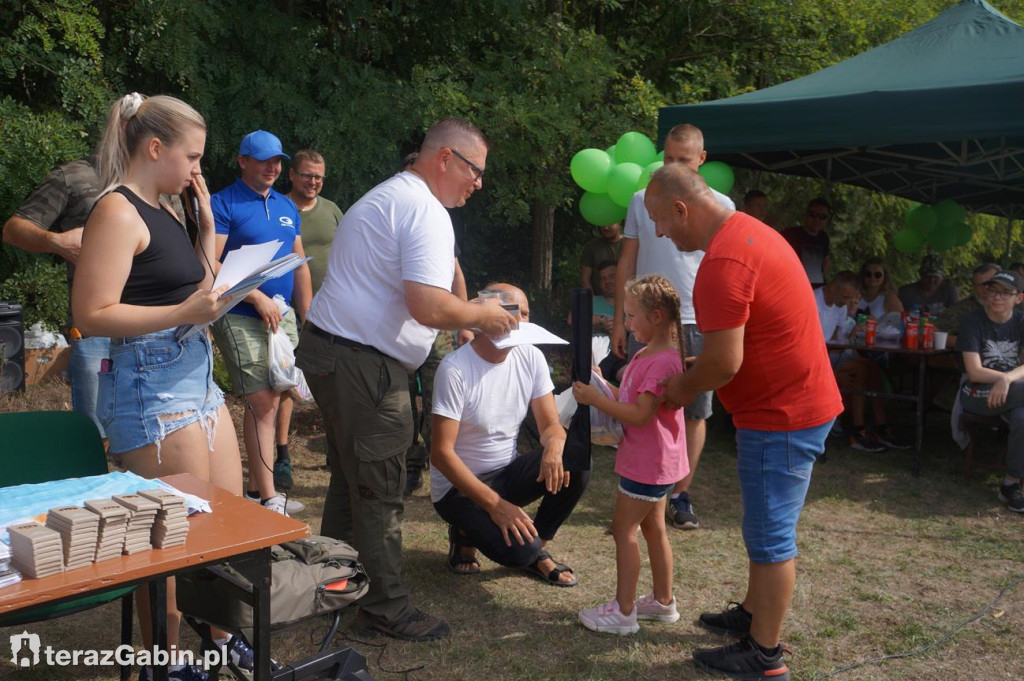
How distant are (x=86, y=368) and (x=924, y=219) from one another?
28.4 feet

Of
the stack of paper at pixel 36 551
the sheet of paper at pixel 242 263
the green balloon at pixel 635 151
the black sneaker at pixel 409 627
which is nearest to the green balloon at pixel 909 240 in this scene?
the green balloon at pixel 635 151

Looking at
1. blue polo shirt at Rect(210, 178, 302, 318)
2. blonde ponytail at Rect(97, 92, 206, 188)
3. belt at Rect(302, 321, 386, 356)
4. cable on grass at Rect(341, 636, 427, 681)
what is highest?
blonde ponytail at Rect(97, 92, 206, 188)

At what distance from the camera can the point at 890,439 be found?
654 cm

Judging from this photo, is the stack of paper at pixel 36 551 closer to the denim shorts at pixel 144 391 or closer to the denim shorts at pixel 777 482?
the denim shorts at pixel 144 391

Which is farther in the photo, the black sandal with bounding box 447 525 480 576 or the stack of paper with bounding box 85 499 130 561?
the black sandal with bounding box 447 525 480 576

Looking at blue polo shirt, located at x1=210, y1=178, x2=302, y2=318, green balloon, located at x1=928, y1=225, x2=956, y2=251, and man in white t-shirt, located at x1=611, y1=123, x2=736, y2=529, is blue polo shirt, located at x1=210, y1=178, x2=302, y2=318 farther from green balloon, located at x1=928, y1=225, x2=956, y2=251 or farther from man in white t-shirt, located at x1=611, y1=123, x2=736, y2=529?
green balloon, located at x1=928, y1=225, x2=956, y2=251

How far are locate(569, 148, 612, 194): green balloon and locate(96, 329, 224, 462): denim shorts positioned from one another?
438 cm

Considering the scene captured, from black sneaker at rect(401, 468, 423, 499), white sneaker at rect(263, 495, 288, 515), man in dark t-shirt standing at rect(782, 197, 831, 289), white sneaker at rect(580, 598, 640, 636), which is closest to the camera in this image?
white sneaker at rect(580, 598, 640, 636)

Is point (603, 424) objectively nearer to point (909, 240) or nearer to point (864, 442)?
point (864, 442)

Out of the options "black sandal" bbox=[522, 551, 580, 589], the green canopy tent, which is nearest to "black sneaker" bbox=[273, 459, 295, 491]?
"black sandal" bbox=[522, 551, 580, 589]

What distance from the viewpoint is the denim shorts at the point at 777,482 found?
289 cm

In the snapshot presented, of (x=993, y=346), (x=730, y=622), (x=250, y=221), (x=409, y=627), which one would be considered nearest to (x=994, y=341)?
(x=993, y=346)

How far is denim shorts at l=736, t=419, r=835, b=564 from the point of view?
2887mm

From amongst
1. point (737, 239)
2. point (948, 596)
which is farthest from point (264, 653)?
point (948, 596)
